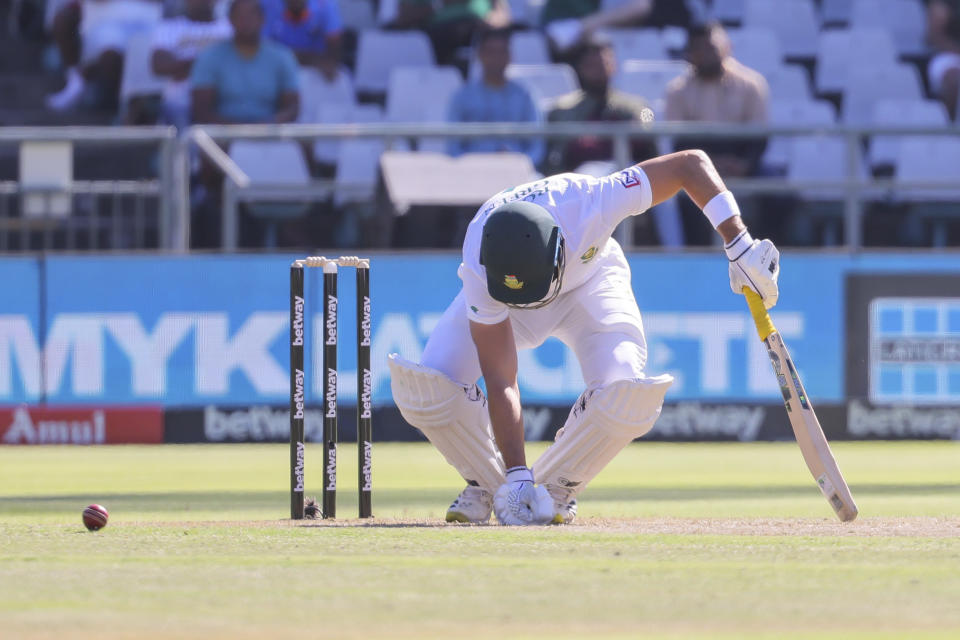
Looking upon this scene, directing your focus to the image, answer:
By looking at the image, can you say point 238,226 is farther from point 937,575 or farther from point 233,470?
point 937,575

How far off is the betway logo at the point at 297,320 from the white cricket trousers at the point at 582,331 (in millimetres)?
555

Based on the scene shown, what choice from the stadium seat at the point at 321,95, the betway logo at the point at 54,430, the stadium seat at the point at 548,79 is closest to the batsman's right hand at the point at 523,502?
the betway logo at the point at 54,430

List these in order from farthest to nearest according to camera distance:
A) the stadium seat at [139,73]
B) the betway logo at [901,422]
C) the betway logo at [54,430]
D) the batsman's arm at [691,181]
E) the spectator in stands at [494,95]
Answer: the stadium seat at [139,73], the spectator in stands at [494,95], the betway logo at [901,422], the betway logo at [54,430], the batsman's arm at [691,181]

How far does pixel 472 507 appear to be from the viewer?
23.9ft

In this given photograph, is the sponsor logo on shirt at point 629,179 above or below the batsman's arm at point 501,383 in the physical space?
above

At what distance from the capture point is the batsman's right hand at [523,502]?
6816 millimetres

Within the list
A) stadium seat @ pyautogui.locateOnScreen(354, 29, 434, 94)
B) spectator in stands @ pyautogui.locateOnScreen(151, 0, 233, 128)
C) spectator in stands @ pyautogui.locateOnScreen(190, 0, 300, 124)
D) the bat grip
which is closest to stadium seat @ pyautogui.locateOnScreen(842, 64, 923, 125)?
stadium seat @ pyautogui.locateOnScreen(354, 29, 434, 94)

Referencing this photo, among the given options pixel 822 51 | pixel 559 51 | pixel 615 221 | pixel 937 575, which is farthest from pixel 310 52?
pixel 937 575

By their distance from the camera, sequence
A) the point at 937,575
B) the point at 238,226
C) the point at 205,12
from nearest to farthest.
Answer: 1. the point at 937,575
2. the point at 238,226
3. the point at 205,12

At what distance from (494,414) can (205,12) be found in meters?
10.5

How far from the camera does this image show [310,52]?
55.1ft

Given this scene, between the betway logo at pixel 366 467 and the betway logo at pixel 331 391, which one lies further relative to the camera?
the betway logo at pixel 366 467

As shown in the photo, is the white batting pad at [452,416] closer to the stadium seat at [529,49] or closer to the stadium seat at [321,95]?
the stadium seat at [321,95]

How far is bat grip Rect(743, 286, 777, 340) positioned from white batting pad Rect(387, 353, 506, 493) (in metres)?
1.24
